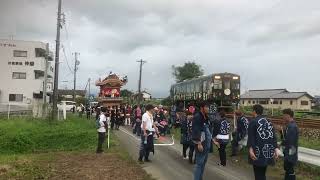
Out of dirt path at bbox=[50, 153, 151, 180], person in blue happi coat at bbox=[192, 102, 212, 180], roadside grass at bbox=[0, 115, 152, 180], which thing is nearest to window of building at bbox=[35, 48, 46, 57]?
roadside grass at bbox=[0, 115, 152, 180]

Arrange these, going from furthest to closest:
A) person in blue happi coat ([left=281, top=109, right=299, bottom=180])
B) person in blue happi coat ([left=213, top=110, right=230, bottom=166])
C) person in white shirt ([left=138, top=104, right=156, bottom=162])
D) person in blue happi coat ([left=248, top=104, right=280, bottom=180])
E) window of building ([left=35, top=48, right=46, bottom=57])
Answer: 1. window of building ([left=35, top=48, right=46, bottom=57])
2. person in white shirt ([left=138, top=104, right=156, bottom=162])
3. person in blue happi coat ([left=213, top=110, right=230, bottom=166])
4. person in blue happi coat ([left=281, top=109, right=299, bottom=180])
5. person in blue happi coat ([left=248, top=104, right=280, bottom=180])

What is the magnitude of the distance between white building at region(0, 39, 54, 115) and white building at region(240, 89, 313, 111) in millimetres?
36063

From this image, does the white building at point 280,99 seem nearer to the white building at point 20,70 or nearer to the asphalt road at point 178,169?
the white building at point 20,70

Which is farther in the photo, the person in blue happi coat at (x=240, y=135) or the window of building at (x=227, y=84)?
the window of building at (x=227, y=84)

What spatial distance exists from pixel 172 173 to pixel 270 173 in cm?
281

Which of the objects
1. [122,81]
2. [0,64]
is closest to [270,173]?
[122,81]

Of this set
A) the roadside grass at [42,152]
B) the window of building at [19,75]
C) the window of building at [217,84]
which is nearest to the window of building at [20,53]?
the window of building at [19,75]

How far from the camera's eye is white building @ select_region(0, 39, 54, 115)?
70.1m

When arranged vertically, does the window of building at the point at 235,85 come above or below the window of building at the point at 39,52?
below

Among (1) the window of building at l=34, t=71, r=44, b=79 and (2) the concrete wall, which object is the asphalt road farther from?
(1) the window of building at l=34, t=71, r=44, b=79

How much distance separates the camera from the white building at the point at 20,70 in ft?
230

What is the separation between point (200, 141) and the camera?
10.5 m

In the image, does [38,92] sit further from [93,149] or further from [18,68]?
[93,149]

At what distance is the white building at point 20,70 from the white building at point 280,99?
118 feet
